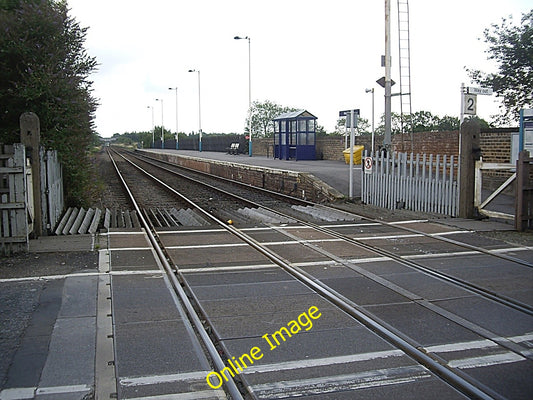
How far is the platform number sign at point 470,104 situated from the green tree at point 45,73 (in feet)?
29.8

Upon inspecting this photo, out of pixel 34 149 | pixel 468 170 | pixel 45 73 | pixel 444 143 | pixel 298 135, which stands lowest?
pixel 468 170

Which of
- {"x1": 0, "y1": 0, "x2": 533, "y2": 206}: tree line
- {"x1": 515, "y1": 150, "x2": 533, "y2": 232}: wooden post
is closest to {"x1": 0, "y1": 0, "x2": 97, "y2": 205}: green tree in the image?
{"x1": 0, "y1": 0, "x2": 533, "y2": 206}: tree line

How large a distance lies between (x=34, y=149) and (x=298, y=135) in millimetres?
22626

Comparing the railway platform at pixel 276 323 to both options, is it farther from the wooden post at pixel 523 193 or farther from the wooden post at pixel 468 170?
the wooden post at pixel 468 170

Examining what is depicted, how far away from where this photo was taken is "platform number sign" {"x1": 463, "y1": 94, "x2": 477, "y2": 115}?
12109mm

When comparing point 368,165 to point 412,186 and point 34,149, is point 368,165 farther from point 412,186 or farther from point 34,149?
point 34,149

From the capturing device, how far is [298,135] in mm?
→ 31156

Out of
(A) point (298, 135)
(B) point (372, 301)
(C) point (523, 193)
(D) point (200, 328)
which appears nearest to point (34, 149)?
(D) point (200, 328)

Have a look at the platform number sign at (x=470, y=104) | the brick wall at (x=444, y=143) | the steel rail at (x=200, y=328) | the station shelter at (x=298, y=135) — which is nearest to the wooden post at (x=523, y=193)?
the platform number sign at (x=470, y=104)

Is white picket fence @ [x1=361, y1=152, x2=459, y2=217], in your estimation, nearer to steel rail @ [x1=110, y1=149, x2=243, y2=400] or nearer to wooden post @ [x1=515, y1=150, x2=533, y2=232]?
wooden post @ [x1=515, y1=150, x2=533, y2=232]

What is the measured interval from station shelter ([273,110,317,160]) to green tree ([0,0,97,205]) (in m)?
17.6

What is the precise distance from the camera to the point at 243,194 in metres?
20.7

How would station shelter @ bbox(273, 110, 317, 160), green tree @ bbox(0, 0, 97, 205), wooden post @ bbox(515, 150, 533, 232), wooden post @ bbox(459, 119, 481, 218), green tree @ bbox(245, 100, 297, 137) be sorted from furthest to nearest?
green tree @ bbox(245, 100, 297, 137) → station shelter @ bbox(273, 110, 317, 160) → green tree @ bbox(0, 0, 97, 205) → wooden post @ bbox(459, 119, 481, 218) → wooden post @ bbox(515, 150, 533, 232)

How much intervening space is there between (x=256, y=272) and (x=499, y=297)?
117 inches
